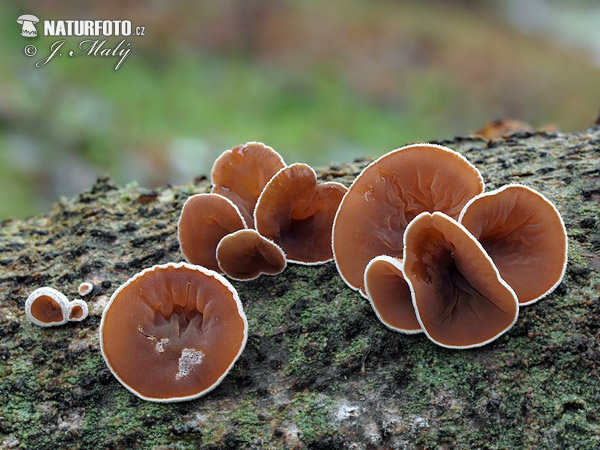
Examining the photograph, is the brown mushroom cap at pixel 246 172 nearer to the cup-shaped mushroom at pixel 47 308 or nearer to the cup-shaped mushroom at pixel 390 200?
the cup-shaped mushroom at pixel 390 200

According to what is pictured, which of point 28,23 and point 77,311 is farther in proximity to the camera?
point 28,23

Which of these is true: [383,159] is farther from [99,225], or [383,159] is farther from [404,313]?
[99,225]

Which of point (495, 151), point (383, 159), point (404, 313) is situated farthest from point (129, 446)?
point (495, 151)

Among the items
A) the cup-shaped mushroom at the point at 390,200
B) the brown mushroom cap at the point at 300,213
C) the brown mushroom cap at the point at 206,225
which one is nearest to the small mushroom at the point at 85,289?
the brown mushroom cap at the point at 206,225

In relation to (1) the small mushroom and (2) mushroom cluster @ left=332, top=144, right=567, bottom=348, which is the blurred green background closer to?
(1) the small mushroom

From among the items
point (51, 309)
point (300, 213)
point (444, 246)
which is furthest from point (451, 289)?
point (51, 309)

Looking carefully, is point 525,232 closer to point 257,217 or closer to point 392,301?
point 392,301
